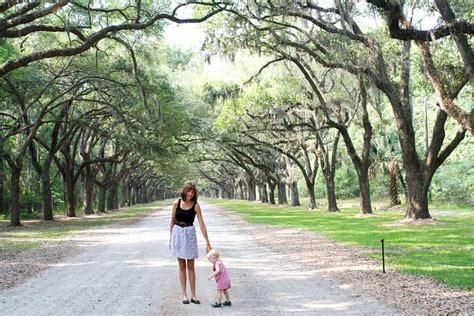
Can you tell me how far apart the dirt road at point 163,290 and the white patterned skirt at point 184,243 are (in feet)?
2.04

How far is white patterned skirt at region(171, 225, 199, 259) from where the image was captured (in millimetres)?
6785

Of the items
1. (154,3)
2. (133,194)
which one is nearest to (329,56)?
(154,3)

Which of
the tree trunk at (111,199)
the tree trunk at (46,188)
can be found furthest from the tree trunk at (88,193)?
the tree trunk at (111,199)

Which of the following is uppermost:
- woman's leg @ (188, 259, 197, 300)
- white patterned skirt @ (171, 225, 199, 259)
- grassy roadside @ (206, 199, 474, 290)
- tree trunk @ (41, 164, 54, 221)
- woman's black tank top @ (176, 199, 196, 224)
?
tree trunk @ (41, 164, 54, 221)

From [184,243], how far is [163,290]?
3.71 ft

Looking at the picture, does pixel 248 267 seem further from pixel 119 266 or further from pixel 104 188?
pixel 104 188

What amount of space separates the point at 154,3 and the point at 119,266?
9.30m

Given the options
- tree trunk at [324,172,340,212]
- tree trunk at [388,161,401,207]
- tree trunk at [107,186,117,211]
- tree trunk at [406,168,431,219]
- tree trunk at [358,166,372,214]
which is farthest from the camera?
tree trunk at [107,186,117,211]

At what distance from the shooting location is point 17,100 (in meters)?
23.6

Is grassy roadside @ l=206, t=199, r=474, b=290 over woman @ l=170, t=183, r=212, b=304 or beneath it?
beneath

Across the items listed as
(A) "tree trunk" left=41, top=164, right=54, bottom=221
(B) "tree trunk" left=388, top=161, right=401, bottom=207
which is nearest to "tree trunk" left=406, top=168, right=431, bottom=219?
(B) "tree trunk" left=388, top=161, right=401, bottom=207

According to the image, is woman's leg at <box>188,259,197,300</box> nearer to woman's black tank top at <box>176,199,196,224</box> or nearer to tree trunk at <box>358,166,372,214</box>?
woman's black tank top at <box>176,199,196,224</box>

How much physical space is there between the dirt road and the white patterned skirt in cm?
62

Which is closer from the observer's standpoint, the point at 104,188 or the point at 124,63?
the point at 124,63
